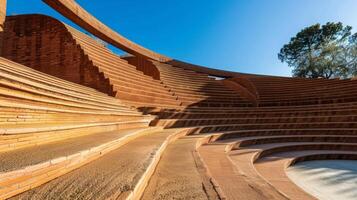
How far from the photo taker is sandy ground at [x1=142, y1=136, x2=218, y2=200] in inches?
63.5

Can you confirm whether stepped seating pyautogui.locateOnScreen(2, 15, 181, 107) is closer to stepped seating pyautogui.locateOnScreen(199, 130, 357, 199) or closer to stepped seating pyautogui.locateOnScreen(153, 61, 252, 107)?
stepped seating pyautogui.locateOnScreen(153, 61, 252, 107)

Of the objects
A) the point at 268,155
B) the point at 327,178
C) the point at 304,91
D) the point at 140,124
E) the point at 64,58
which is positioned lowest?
the point at 327,178

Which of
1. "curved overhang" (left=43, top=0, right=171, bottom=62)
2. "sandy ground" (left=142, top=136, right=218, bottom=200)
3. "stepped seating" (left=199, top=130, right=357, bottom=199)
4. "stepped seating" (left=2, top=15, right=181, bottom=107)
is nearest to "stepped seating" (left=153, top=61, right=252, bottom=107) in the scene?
"curved overhang" (left=43, top=0, right=171, bottom=62)

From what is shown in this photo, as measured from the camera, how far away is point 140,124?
542cm

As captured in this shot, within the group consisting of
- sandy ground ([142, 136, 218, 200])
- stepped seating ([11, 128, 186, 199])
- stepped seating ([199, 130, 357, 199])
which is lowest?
stepped seating ([199, 130, 357, 199])

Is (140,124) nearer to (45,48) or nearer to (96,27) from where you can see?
(45,48)

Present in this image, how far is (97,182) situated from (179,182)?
0.67 meters

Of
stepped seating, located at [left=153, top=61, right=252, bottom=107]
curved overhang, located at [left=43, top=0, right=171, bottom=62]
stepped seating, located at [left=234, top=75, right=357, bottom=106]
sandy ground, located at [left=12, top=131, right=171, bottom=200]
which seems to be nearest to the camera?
sandy ground, located at [left=12, top=131, right=171, bottom=200]

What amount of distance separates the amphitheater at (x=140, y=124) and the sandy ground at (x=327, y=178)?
116mm

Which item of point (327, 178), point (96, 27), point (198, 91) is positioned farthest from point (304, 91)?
point (96, 27)

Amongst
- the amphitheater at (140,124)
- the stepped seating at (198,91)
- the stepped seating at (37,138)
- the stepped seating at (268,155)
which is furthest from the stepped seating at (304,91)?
the stepped seating at (37,138)

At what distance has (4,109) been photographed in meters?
2.04

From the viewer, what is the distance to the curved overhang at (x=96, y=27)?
774cm

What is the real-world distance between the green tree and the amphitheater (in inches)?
620
